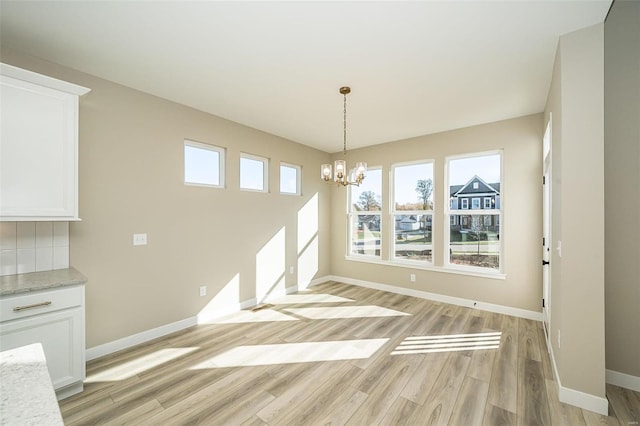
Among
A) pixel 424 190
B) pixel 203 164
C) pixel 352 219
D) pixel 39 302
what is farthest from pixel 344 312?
pixel 39 302

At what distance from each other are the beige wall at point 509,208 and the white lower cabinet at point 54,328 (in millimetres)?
4329

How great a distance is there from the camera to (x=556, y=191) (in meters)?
2.35

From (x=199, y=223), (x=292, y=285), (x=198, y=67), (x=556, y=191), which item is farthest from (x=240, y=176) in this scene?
(x=556, y=191)

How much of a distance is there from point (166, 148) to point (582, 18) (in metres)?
3.96

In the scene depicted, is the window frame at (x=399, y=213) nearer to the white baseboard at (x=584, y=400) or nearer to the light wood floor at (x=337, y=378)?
the light wood floor at (x=337, y=378)

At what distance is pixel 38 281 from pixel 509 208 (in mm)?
5190

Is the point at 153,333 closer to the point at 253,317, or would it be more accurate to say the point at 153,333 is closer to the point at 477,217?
the point at 253,317

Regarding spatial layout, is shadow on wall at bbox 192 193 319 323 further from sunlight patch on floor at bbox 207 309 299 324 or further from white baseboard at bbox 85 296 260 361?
sunlight patch on floor at bbox 207 309 299 324

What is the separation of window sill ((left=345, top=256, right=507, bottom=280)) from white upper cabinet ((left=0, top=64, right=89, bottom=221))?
14.3ft

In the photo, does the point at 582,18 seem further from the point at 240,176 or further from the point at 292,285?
the point at 292,285

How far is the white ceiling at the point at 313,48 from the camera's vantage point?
1877 mm

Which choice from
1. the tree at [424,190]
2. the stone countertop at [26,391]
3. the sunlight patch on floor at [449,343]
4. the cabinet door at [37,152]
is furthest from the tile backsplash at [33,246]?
the tree at [424,190]

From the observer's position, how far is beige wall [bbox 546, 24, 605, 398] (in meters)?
1.97

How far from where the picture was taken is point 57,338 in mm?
2051
